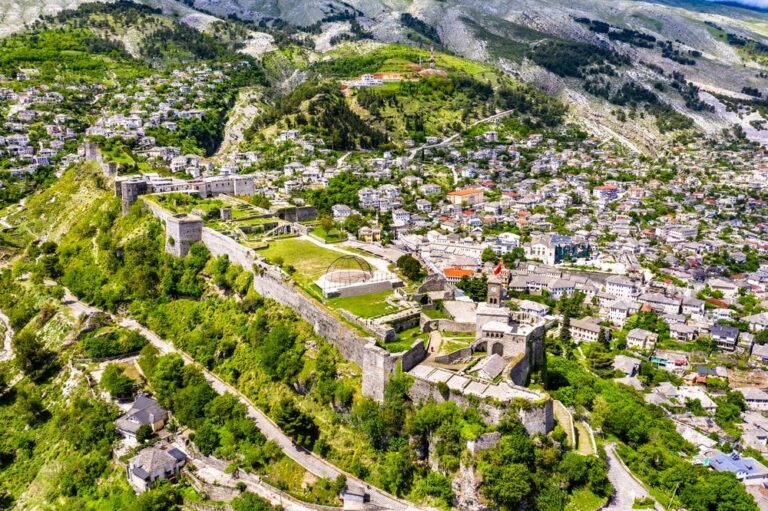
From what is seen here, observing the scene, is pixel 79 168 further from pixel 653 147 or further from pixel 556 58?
pixel 556 58

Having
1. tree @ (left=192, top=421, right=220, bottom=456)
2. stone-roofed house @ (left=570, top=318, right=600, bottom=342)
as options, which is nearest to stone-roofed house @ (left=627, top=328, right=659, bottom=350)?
stone-roofed house @ (left=570, top=318, right=600, bottom=342)

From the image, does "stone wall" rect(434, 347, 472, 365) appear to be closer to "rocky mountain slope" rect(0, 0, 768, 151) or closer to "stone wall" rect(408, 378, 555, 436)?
"stone wall" rect(408, 378, 555, 436)

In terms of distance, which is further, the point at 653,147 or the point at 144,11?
the point at 144,11

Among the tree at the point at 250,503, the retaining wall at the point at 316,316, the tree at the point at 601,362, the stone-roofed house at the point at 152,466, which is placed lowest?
the tree at the point at 601,362

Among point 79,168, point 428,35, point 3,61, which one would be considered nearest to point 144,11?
point 3,61

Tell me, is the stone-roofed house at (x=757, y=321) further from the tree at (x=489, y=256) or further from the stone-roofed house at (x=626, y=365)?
the tree at (x=489, y=256)

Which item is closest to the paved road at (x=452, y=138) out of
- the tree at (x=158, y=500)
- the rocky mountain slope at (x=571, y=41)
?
the rocky mountain slope at (x=571, y=41)
